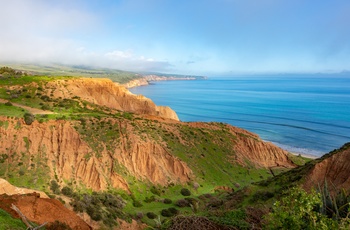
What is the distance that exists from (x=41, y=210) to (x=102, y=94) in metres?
52.2

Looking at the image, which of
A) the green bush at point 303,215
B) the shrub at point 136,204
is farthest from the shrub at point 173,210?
the green bush at point 303,215

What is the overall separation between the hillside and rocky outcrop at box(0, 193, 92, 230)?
362 cm

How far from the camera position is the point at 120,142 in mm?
44281

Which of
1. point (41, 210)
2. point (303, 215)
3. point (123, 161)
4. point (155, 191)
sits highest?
point (303, 215)

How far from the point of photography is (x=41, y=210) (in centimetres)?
1842

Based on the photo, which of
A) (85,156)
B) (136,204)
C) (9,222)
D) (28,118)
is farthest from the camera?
(28,118)

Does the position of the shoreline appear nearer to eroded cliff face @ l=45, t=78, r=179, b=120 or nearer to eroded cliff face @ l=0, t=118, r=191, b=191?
eroded cliff face @ l=45, t=78, r=179, b=120

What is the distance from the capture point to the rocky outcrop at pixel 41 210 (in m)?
17.7

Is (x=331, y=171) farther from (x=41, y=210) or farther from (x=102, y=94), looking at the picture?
(x=102, y=94)

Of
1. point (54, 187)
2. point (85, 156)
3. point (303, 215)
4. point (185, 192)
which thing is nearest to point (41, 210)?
point (54, 187)

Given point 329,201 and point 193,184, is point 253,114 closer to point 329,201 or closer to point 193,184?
point 193,184

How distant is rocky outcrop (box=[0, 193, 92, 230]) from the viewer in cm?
1766

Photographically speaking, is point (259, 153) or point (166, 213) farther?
point (259, 153)

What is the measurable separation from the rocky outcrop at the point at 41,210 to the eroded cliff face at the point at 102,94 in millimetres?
39520
